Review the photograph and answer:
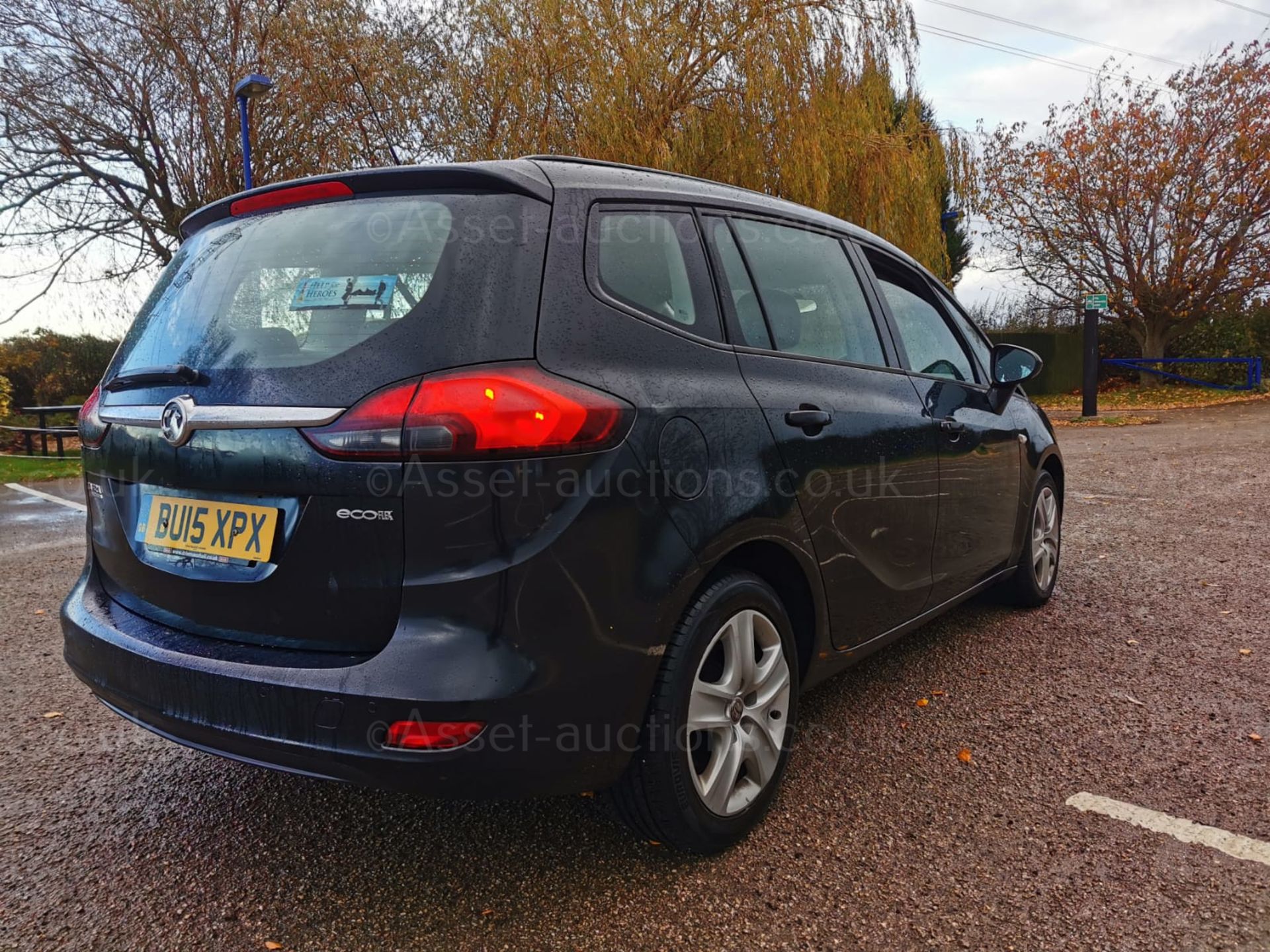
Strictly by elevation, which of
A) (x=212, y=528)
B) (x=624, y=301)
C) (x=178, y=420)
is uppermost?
(x=624, y=301)

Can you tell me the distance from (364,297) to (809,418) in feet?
4.02

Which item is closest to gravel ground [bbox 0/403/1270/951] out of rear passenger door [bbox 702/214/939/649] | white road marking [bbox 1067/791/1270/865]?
white road marking [bbox 1067/791/1270/865]

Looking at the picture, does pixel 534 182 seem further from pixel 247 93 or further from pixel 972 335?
pixel 247 93

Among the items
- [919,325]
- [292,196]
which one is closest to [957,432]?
[919,325]

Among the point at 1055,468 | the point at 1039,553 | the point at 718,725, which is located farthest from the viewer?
the point at 1055,468

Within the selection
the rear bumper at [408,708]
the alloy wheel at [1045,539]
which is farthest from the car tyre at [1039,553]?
the rear bumper at [408,708]

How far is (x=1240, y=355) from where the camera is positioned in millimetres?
23047

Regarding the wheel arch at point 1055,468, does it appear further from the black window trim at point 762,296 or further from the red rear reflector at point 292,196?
the red rear reflector at point 292,196

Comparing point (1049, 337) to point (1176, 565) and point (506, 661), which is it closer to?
point (1176, 565)

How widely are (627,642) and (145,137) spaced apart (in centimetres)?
1885

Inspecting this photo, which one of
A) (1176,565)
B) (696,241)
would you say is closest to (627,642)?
(696,241)

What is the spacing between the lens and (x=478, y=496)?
1.82 m

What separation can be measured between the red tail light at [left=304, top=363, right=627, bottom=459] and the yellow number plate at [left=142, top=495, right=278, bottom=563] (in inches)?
9.6

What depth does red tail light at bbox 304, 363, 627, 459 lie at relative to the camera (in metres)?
1.82
